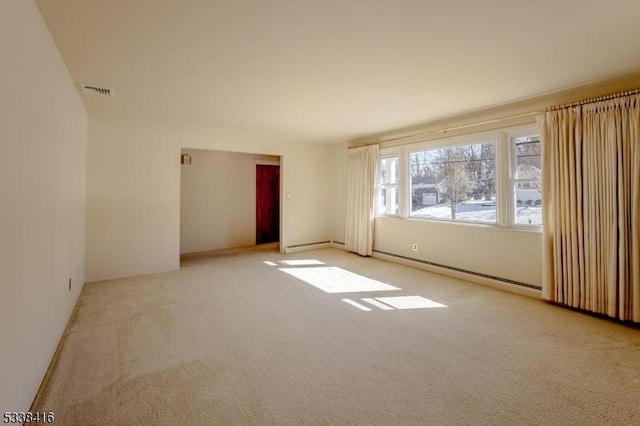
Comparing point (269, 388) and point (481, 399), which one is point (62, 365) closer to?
point (269, 388)

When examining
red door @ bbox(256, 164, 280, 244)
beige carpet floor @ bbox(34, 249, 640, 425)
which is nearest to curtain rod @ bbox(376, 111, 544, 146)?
beige carpet floor @ bbox(34, 249, 640, 425)

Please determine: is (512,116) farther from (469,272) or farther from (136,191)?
(136,191)

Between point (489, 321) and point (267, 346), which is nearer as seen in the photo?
point (267, 346)

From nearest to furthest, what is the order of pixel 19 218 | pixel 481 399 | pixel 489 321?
pixel 19 218 → pixel 481 399 → pixel 489 321

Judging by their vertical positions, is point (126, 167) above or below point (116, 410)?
above

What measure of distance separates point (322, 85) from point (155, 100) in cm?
207

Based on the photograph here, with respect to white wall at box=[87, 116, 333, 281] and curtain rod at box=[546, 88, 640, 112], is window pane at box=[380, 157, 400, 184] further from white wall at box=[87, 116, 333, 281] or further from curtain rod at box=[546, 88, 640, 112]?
white wall at box=[87, 116, 333, 281]

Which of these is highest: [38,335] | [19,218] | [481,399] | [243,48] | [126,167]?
[243,48]

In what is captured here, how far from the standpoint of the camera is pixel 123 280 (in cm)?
423

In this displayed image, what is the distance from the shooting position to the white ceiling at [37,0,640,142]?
6.06 ft

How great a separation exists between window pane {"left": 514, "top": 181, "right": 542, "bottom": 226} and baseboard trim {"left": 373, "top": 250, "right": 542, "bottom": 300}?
0.78 m

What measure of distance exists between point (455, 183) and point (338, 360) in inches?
135

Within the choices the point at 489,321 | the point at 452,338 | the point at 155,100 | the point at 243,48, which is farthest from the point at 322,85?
the point at 489,321

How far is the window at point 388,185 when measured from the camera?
216 inches
